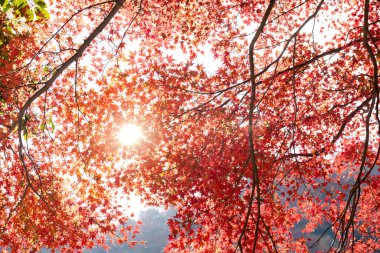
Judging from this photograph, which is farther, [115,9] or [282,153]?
[282,153]

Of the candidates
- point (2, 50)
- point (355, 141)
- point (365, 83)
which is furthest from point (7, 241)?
point (355, 141)

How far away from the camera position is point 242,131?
8648 mm


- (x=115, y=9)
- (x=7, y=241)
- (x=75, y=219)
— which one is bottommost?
(x=7, y=241)

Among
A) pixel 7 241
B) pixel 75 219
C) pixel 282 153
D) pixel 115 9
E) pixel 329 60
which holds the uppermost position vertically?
pixel 329 60

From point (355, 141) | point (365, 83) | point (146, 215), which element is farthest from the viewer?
point (146, 215)

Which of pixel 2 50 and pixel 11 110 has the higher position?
pixel 2 50

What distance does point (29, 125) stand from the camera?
7.95 meters

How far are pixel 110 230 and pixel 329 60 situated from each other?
7.54 m

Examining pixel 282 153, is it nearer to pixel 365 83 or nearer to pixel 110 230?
pixel 365 83

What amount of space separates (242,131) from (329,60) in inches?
128

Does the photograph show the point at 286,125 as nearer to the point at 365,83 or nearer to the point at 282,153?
the point at 282,153

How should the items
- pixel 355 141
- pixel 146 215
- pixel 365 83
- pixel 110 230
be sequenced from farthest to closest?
pixel 146 215
pixel 355 141
pixel 110 230
pixel 365 83

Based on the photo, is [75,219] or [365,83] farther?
[75,219]

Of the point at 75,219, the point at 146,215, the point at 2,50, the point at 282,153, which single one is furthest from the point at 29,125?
the point at 146,215
